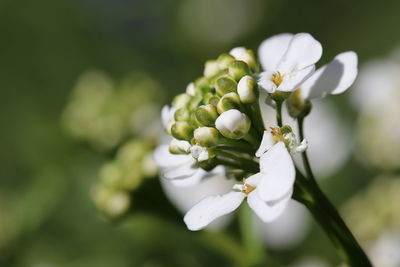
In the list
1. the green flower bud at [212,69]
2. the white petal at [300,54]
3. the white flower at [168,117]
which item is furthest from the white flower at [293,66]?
the white flower at [168,117]

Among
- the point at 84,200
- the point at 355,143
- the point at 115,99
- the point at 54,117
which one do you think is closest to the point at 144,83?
the point at 115,99

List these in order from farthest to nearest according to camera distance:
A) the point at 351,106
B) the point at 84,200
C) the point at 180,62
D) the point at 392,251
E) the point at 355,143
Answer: the point at 180,62 → the point at 351,106 → the point at 84,200 → the point at 355,143 → the point at 392,251

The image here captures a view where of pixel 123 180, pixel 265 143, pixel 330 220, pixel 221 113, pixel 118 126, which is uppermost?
pixel 118 126

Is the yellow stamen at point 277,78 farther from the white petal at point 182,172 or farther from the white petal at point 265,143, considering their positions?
the white petal at point 182,172

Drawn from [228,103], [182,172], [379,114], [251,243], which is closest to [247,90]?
[228,103]

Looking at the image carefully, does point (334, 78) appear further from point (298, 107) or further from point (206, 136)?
point (206, 136)

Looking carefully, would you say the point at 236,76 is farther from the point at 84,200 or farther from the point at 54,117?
the point at 54,117

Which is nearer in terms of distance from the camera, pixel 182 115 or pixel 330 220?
pixel 330 220

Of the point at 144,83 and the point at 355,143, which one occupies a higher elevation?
the point at 144,83
